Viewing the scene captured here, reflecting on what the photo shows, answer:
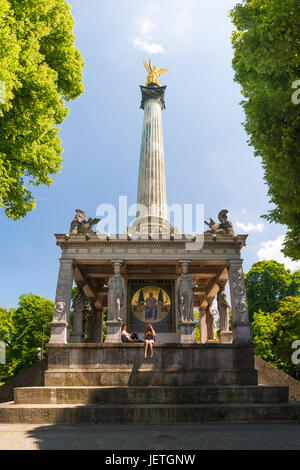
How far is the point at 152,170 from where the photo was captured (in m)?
26.5

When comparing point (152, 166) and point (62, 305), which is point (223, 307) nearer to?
point (62, 305)

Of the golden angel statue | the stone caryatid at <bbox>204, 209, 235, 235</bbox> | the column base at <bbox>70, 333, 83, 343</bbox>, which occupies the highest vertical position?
the golden angel statue

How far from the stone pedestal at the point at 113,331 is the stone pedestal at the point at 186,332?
3.17m

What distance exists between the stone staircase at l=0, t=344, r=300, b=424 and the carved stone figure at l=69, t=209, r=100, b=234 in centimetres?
668

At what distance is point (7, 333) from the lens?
47938 mm

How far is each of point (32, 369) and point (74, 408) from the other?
8.39 meters

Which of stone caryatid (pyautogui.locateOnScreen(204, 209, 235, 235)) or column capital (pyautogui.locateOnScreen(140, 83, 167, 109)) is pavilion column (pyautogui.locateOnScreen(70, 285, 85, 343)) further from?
column capital (pyautogui.locateOnScreen(140, 83, 167, 109))

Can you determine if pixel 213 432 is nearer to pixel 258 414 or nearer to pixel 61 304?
pixel 258 414

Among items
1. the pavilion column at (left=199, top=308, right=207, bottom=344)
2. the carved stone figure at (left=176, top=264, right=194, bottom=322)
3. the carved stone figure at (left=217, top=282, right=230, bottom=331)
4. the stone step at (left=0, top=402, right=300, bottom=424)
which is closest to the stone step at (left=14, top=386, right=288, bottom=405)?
the stone step at (left=0, top=402, right=300, bottom=424)

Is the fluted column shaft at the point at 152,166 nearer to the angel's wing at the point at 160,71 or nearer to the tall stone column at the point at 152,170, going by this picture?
the tall stone column at the point at 152,170

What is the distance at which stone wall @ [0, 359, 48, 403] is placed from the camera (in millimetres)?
16906

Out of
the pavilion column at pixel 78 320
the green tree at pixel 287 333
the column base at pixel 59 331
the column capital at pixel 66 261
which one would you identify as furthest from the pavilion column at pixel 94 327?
the green tree at pixel 287 333
